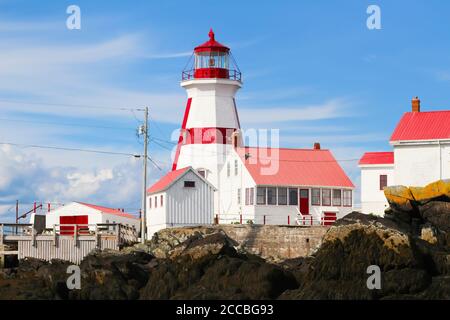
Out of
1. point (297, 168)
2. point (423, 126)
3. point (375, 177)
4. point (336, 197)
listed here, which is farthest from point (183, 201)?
point (423, 126)

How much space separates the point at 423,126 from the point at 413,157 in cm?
171

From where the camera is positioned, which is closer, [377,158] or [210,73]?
[377,158]

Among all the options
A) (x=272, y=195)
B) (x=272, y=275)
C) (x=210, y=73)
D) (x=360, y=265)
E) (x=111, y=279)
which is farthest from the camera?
(x=210, y=73)

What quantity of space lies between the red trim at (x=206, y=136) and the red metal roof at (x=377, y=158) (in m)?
6.86

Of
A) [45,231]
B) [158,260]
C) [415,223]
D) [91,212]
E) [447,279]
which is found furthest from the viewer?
[91,212]

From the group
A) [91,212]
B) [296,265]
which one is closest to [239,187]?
[91,212]

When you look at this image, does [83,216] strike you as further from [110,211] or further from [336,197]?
[336,197]

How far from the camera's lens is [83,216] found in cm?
5325

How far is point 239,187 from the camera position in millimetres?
50188

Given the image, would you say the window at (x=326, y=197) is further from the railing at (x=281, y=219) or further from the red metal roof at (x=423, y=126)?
the red metal roof at (x=423, y=126)

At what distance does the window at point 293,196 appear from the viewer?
162ft

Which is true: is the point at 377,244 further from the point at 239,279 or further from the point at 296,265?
the point at 296,265

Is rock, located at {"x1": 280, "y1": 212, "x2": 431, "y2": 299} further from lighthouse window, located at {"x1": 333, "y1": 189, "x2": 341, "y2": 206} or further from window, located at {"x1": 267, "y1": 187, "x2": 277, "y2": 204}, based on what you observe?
lighthouse window, located at {"x1": 333, "y1": 189, "x2": 341, "y2": 206}
